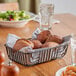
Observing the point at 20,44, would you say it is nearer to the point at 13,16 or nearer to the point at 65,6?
the point at 13,16

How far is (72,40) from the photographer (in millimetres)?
1303

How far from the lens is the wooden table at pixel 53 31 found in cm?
123

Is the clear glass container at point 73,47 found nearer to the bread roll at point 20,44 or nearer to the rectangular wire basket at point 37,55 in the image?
the rectangular wire basket at point 37,55

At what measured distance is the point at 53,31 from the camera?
1.90 metres

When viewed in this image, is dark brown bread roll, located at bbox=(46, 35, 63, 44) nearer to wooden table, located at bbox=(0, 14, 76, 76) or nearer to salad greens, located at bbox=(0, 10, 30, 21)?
wooden table, located at bbox=(0, 14, 76, 76)

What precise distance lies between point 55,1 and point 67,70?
2575 millimetres

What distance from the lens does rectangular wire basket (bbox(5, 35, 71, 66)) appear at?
126 centimetres

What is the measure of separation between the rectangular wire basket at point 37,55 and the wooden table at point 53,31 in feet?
0.08

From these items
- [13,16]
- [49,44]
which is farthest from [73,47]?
[13,16]

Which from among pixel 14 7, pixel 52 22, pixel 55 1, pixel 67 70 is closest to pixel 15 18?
pixel 52 22

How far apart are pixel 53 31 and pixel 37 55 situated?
2.13 feet

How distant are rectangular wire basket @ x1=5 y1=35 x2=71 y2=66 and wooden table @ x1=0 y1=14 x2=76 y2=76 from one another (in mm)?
24

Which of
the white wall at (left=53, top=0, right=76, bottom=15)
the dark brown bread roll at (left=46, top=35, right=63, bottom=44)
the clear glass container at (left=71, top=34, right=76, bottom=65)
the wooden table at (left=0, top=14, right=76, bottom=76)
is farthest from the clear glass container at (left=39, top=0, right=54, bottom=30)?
the white wall at (left=53, top=0, right=76, bottom=15)

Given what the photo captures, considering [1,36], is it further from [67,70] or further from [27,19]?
[67,70]
